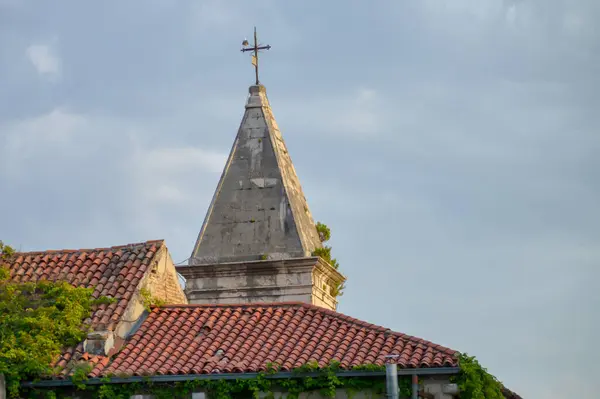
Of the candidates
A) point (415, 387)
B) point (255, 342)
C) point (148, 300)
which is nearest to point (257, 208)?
point (148, 300)

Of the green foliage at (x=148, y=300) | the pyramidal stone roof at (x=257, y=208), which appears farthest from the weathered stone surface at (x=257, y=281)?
the green foliage at (x=148, y=300)

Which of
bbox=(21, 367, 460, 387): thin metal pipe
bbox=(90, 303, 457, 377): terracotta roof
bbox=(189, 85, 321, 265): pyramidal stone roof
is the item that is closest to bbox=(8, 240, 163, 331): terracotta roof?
bbox=(90, 303, 457, 377): terracotta roof

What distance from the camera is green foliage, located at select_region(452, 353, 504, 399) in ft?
68.3

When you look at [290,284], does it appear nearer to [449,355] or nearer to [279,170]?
[279,170]

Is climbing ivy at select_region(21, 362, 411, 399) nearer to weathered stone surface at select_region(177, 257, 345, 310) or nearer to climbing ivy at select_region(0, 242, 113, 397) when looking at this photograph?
climbing ivy at select_region(0, 242, 113, 397)

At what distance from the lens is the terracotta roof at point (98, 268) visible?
24.3m

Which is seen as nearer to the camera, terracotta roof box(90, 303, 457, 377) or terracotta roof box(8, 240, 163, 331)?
terracotta roof box(90, 303, 457, 377)

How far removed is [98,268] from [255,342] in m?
4.34

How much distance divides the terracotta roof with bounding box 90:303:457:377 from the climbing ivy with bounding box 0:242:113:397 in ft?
3.60

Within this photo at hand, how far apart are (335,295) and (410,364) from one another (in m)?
10.4

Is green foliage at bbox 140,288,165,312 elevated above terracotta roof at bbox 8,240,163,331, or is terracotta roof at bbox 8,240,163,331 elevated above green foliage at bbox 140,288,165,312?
terracotta roof at bbox 8,240,163,331

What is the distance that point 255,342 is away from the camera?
23016mm

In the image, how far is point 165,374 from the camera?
71.8ft

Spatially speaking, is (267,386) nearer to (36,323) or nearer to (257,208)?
(36,323)
